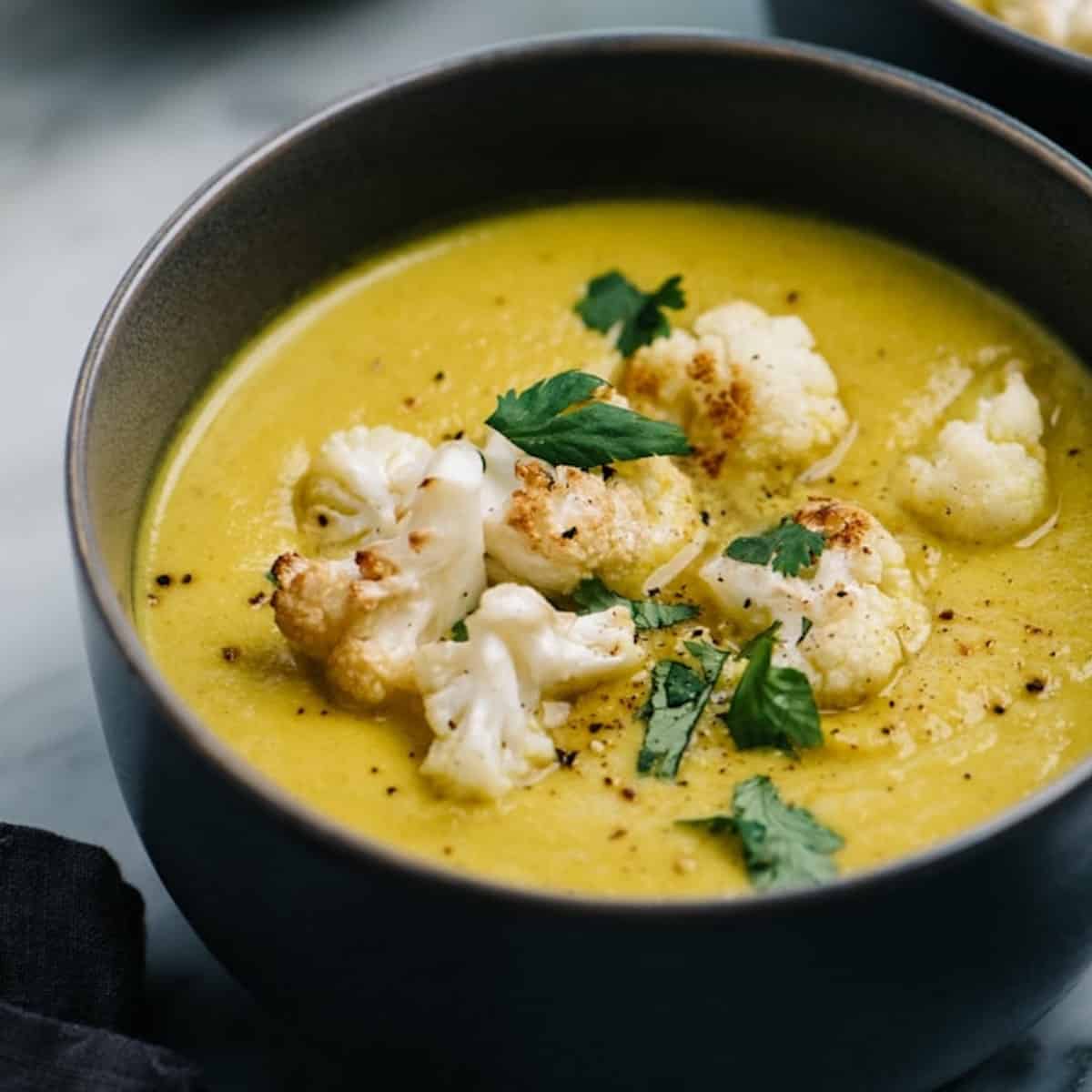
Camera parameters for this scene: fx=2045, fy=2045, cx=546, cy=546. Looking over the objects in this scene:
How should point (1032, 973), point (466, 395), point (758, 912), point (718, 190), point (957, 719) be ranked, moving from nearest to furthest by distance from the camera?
1. point (758, 912)
2. point (1032, 973)
3. point (957, 719)
4. point (466, 395)
5. point (718, 190)

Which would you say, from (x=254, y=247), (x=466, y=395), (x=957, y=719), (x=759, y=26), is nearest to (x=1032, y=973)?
(x=957, y=719)

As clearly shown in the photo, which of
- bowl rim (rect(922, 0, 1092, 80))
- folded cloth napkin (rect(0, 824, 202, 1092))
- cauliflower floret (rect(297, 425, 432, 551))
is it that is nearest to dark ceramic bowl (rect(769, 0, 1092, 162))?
bowl rim (rect(922, 0, 1092, 80))

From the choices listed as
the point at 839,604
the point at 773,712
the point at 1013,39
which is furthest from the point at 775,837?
the point at 1013,39

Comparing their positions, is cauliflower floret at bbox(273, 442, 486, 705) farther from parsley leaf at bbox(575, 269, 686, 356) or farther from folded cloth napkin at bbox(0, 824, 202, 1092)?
parsley leaf at bbox(575, 269, 686, 356)

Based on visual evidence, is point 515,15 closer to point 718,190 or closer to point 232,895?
point 718,190

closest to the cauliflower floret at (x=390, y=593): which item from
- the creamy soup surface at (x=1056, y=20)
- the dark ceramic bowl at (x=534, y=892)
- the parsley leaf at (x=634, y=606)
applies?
the parsley leaf at (x=634, y=606)

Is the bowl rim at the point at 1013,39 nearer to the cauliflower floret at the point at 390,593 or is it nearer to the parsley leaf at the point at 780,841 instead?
the cauliflower floret at the point at 390,593
